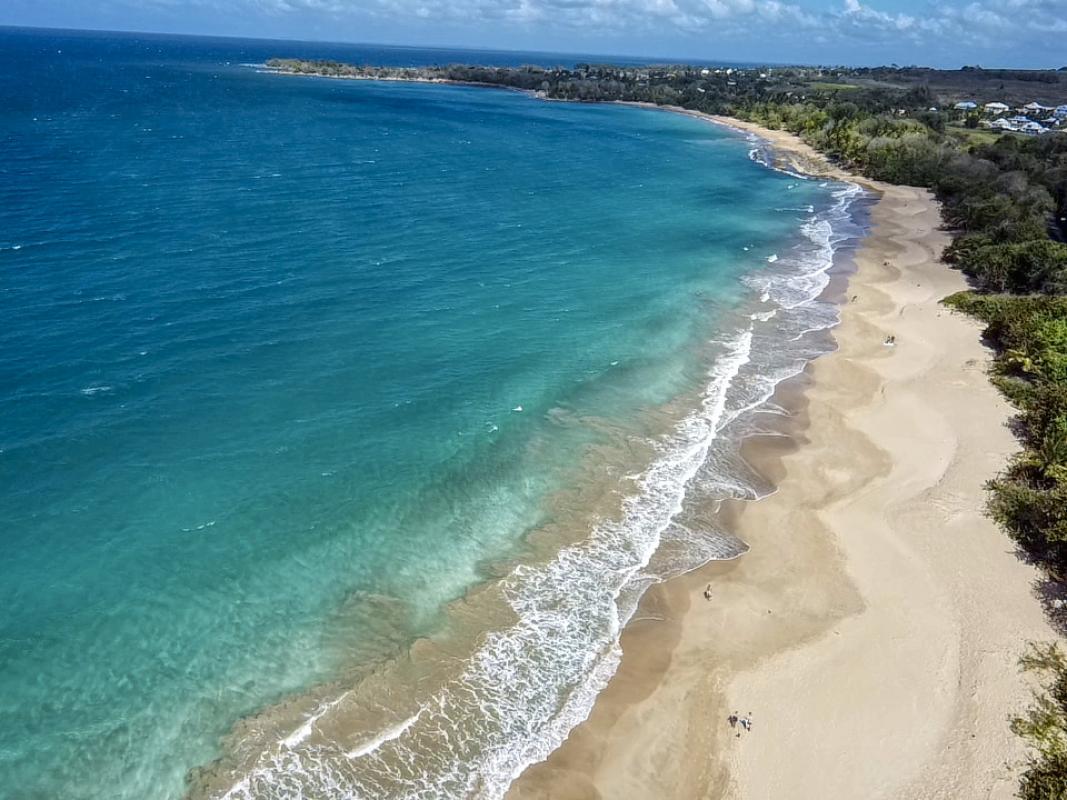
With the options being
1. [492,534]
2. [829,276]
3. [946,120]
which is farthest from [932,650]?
[946,120]

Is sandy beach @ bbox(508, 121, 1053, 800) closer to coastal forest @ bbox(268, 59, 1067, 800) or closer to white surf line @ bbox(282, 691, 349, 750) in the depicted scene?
coastal forest @ bbox(268, 59, 1067, 800)

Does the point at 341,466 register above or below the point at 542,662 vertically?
above

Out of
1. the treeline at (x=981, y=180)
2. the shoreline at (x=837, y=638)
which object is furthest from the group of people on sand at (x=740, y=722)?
the treeline at (x=981, y=180)

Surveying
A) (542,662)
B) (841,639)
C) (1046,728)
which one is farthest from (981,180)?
(542,662)

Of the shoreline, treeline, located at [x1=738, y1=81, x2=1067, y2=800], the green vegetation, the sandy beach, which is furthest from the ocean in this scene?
treeline, located at [x1=738, y1=81, x2=1067, y2=800]

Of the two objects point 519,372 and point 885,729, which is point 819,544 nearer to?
point 885,729

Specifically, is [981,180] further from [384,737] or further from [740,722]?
[384,737]
